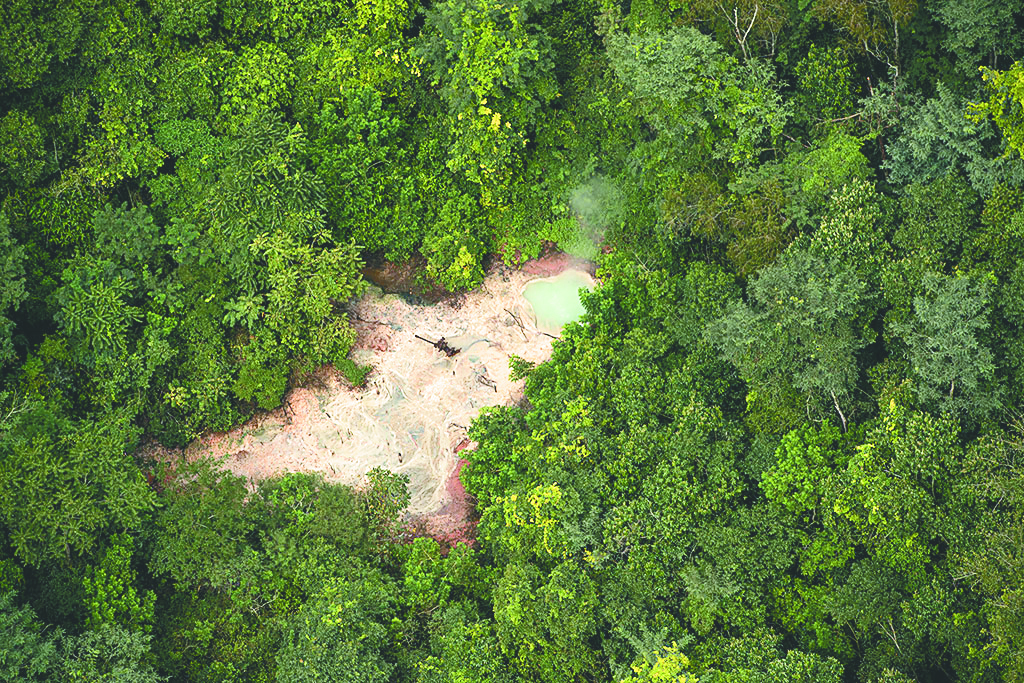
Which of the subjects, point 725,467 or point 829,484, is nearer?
point 829,484

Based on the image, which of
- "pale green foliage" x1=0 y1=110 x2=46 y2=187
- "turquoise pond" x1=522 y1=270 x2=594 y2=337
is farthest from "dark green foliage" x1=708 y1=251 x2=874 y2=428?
"pale green foliage" x1=0 y1=110 x2=46 y2=187

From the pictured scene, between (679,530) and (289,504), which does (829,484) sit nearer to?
(679,530)

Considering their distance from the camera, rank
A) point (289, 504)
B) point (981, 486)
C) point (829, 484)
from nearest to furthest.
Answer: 1. point (981, 486)
2. point (829, 484)
3. point (289, 504)

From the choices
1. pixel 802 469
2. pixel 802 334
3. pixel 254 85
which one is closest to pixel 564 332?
pixel 802 334

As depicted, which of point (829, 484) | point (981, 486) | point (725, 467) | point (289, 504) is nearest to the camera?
point (981, 486)

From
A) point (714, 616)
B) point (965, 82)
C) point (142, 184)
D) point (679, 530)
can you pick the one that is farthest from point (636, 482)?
point (142, 184)

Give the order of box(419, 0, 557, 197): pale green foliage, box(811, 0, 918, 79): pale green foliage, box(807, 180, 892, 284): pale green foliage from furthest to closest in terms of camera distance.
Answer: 1. box(419, 0, 557, 197): pale green foliage
2. box(807, 180, 892, 284): pale green foliage
3. box(811, 0, 918, 79): pale green foliage

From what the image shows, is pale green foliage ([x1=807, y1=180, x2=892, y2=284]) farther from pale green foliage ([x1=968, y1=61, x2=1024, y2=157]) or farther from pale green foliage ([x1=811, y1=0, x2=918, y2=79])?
pale green foliage ([x1=811, y1=0, x2=918, y2=79])
